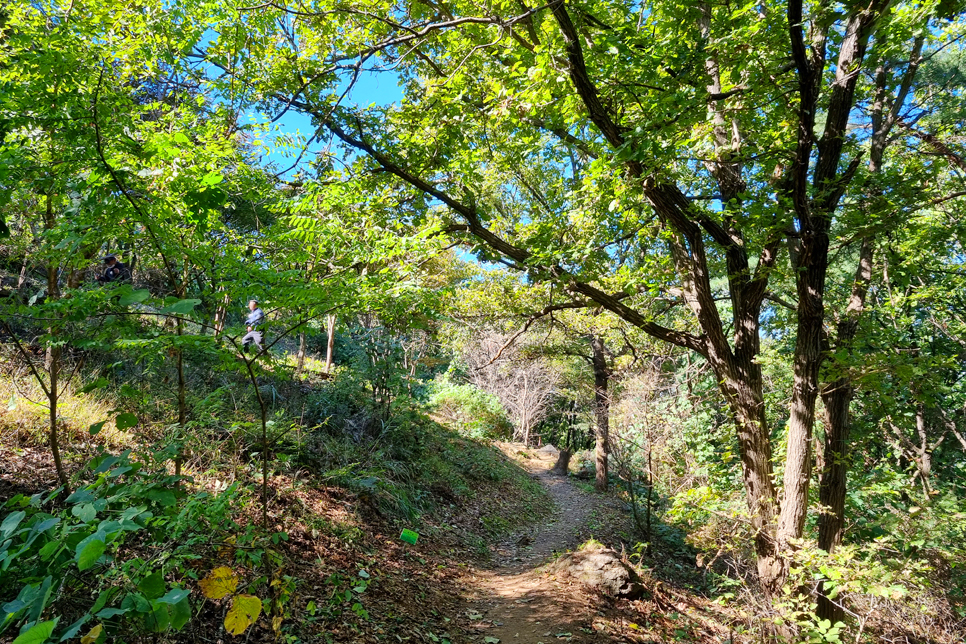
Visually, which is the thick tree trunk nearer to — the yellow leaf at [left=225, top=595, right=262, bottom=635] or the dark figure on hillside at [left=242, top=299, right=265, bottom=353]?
the dark figure on hillside at [left=242, top=299, right=265, bottom=353]

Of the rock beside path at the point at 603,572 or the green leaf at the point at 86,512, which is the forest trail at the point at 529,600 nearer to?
the rock beside path at the point at 603,572

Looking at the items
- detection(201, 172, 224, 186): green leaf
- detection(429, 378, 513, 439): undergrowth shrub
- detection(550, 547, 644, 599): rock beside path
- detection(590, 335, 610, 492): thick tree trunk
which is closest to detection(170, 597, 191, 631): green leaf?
detection(201, 172, 224, 186): green leaf

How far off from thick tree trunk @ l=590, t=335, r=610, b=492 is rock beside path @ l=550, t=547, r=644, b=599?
17.4 ft

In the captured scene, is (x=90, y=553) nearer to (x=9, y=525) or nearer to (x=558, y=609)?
(x=9, y=525)

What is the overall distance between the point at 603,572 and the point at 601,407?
23.3 ft

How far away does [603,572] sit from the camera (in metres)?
5.67

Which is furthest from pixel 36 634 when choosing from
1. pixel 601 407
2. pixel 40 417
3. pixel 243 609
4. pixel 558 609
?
pixel 601 407

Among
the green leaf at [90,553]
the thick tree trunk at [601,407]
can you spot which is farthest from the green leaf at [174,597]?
the thick tree trunk at [601,407]

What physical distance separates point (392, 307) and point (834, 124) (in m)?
4.37

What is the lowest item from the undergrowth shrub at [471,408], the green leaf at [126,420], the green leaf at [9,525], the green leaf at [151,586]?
the undergrowth shrub at [471,408]

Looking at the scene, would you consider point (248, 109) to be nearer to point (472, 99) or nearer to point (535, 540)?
point (472, 99)

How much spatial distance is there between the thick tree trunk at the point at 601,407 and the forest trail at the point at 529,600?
141 inches

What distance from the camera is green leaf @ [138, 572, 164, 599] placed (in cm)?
141

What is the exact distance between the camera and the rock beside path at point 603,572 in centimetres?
557
